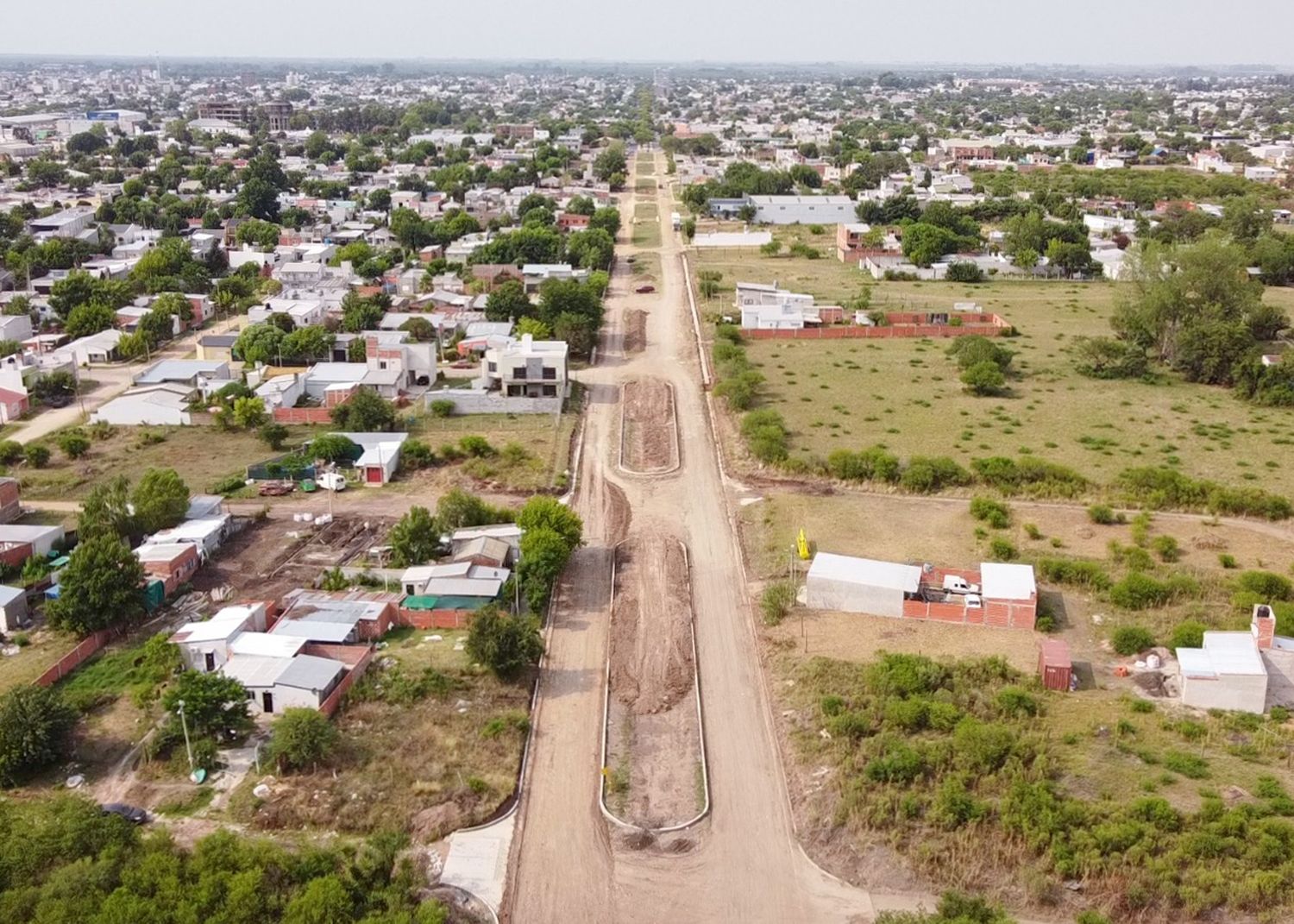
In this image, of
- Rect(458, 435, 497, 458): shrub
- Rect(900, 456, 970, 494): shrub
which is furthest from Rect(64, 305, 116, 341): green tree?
Rect(900, 456, 970, 494): shrub

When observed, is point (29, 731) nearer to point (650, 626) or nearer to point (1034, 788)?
point (650, 626)

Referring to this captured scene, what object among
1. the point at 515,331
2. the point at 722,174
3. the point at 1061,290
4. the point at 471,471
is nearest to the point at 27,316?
the point at 515,331

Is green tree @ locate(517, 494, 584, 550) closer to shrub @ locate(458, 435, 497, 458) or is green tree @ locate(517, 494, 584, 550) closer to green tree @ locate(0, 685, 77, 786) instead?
shrub @ locate(458, 435, 497, 458)

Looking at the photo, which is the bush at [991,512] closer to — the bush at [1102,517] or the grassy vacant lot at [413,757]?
the bush at [1102,517]

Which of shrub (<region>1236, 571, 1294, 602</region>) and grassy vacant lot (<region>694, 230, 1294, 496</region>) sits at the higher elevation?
shrub (<region>1236, 571, 1294, 602</region>)

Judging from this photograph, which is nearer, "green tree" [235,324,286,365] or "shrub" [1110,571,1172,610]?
"shrub" [1110,571,1172,610]

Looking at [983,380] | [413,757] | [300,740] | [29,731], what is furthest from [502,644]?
[983,380]
